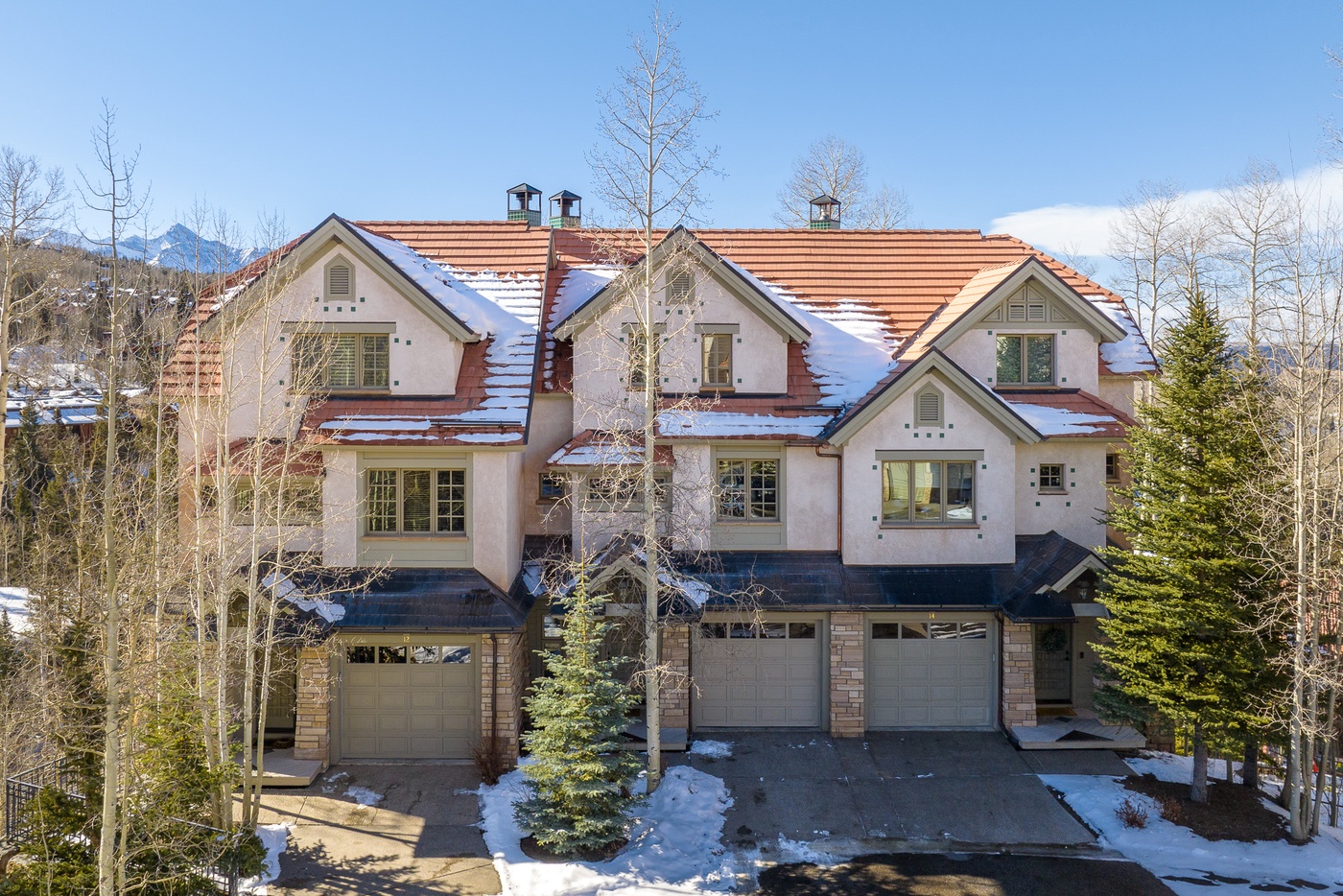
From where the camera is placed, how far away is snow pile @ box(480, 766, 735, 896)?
1195 centimetres

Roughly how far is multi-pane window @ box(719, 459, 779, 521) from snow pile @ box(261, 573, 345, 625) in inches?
297

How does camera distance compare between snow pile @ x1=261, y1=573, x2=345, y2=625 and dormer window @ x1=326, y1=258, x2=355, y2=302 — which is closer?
snow pile @ x1=261, y1=573, x2=345, y2=625

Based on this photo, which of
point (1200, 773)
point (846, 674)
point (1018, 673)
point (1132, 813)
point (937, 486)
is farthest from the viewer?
point (937, 486)

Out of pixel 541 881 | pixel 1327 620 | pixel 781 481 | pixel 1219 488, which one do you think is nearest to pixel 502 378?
pixel 781 481

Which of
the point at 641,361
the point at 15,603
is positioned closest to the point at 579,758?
the point at 641,361

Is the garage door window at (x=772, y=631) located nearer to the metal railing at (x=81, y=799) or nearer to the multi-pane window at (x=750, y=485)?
the multi-pane window at (x=750, y=485)

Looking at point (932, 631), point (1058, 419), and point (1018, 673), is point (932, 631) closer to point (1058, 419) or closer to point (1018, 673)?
point (1018, 673)

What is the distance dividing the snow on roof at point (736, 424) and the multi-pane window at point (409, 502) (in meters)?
4.21

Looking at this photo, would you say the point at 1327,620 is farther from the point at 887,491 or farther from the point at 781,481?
the point at 781,481

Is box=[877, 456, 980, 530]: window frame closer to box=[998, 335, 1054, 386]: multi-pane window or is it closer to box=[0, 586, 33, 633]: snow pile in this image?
box=[998, 335, 1054, 386]: multi-pane window

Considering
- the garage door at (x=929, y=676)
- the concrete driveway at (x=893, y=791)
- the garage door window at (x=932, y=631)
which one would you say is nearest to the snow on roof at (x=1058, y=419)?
the garage door window at (x=932, y=631)

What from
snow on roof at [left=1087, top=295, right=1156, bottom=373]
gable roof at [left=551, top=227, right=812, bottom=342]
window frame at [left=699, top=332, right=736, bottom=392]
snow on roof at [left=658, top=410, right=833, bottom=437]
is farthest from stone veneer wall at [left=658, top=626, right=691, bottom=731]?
snow on roof at [left=1087, top=295, right=1156, bottom=373]

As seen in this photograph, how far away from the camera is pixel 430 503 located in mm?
16469

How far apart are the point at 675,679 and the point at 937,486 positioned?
21.1 ft
